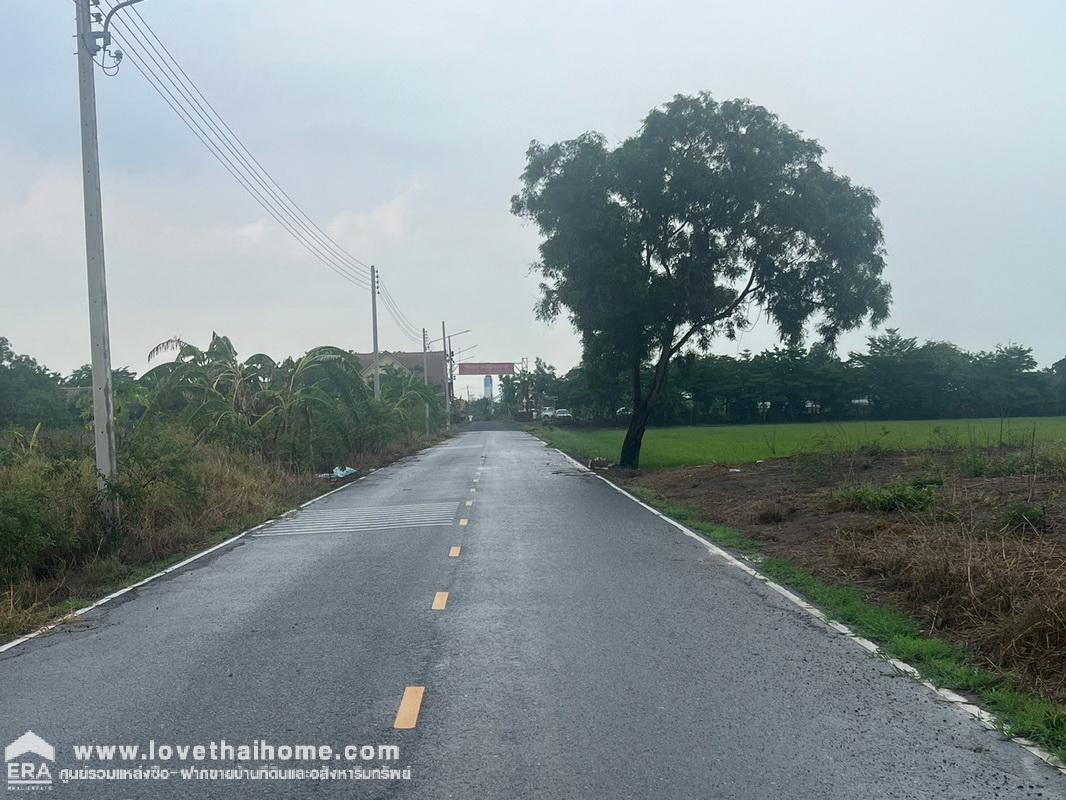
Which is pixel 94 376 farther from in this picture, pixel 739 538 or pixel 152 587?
pixel 739 538

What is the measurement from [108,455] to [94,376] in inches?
47.6

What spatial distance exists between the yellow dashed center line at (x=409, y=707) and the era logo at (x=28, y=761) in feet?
6.49

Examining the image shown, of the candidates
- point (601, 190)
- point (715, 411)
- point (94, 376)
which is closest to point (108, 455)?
point (94, 376)

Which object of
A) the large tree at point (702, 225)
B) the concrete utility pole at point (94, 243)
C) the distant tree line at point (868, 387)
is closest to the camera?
the concrete utility pole at point (94, 243)

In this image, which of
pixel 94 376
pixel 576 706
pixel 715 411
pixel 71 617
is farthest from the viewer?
pixel 715 411

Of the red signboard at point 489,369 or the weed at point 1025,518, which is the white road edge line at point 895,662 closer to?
the weed at point 1025,518

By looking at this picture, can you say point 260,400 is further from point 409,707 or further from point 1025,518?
point 409,707

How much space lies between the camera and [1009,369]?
70.6 metres

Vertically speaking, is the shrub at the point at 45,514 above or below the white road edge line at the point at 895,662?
above

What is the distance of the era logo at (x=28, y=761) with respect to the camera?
534cm

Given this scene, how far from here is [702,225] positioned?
91.4ft

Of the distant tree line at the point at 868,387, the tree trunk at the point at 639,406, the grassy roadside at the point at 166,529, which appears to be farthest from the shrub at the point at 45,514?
the distant tree line at the point at 868,387

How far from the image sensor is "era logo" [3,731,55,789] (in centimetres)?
534

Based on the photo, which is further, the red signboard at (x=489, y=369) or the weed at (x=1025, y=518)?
the red signboard at (x=489, y=369)
